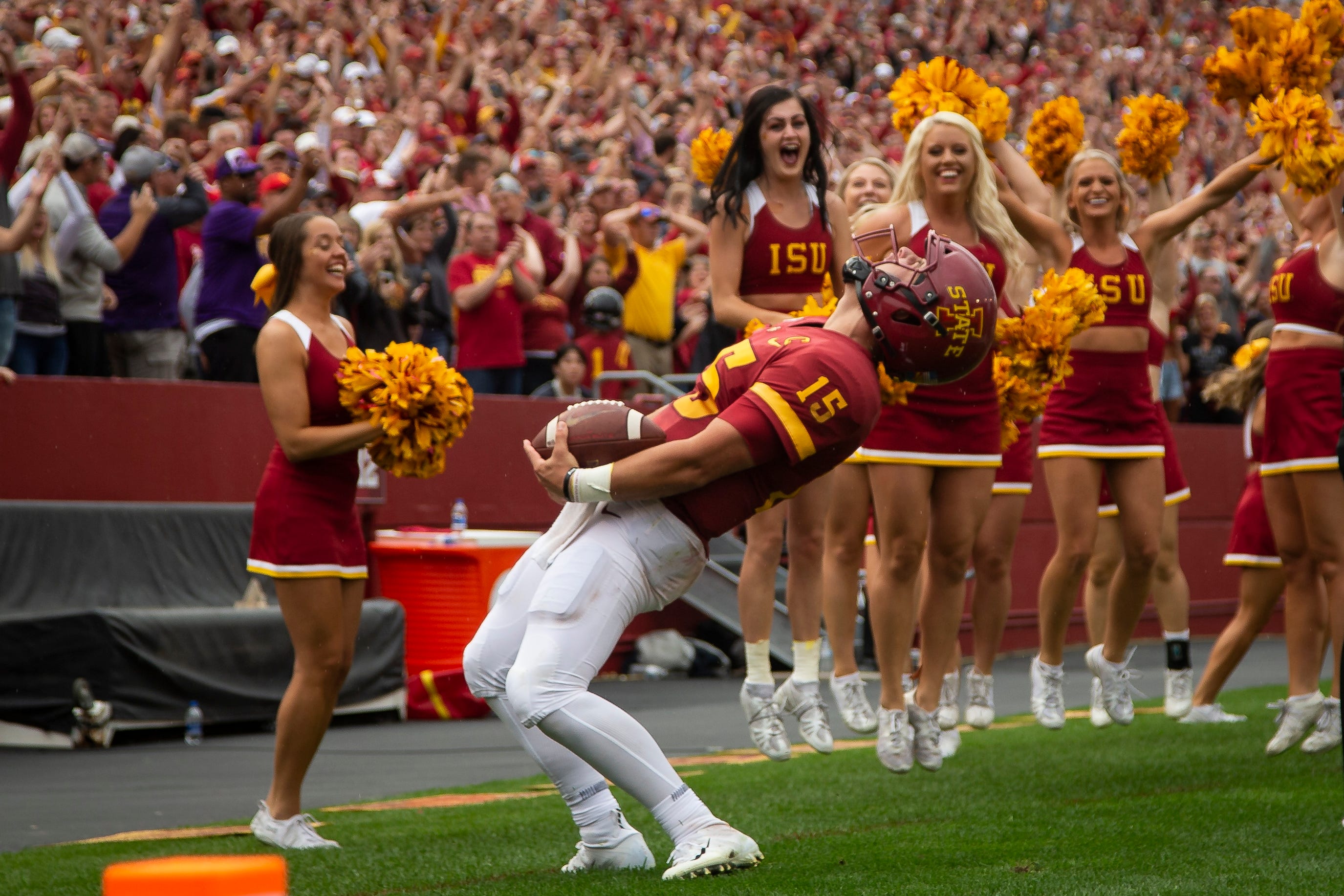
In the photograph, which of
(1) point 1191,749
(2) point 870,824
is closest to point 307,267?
(2) point 870,824

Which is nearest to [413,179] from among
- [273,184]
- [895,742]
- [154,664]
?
[273,184]

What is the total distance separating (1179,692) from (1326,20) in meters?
3.87

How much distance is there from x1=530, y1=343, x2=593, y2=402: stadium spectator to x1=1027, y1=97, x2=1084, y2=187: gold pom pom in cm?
490

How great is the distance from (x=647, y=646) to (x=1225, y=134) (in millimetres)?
19057

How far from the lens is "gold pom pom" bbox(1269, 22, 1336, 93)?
7043 millimetres

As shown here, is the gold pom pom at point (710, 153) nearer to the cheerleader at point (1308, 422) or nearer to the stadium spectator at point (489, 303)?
the cheerleader at point (1308, 422)

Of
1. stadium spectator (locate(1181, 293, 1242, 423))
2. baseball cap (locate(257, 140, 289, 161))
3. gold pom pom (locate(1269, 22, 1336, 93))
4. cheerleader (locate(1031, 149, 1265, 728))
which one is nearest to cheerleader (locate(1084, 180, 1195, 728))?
cheerleader (locate(1031, 149, 1265, 728))

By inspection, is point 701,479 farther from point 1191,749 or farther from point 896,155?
point 896,155

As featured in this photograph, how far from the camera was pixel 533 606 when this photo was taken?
173 inches

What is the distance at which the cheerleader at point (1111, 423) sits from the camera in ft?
24.3

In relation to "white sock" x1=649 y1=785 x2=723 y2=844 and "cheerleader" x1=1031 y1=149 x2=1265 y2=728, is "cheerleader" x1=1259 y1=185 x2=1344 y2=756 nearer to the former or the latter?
"cheerleader" x1=1031 y1=149 x2=1265 y2=728

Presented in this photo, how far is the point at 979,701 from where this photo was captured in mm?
7871

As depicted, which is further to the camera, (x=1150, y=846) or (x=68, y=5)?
(x=68, y=5)

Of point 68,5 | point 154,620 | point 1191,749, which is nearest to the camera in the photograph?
point 1191,749
